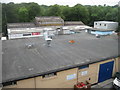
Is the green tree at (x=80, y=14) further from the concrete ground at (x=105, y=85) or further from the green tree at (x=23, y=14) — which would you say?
the concrete ground at (x=105, y=85)

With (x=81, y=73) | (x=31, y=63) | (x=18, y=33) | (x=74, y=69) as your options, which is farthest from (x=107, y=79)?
(x=18, y=33)

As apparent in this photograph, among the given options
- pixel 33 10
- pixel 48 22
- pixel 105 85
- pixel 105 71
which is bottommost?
pixel 105 85

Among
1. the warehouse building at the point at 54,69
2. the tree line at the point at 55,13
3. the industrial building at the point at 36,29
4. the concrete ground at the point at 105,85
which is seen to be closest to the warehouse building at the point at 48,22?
the industrial building at the point at 36,29

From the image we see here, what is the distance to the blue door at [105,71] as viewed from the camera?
8141 mm

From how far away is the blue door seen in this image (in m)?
8.14

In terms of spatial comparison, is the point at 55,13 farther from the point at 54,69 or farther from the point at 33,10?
the point at 54,69

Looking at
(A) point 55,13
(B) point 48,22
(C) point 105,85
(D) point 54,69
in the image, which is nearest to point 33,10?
(A) point 55,13

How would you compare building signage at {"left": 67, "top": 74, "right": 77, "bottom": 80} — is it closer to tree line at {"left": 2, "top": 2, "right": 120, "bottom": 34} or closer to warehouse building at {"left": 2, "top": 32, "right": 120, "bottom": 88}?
warehouse building at {"left": 2, "top": 32, "right": 120, "bottom": 88}

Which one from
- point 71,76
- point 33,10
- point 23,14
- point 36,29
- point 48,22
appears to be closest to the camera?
point 71,76

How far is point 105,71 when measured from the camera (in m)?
8.37

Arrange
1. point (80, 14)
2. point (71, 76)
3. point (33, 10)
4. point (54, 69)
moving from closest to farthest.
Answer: point (54, 69)
point (71, 76)
point (33, 10)
point (80, 14)

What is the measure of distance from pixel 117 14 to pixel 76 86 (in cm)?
3874

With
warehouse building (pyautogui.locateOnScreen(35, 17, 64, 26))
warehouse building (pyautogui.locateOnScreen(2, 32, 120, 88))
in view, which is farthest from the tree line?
warehouse building (pyautogui.locateOnScreen(2, 32, 120, 88))

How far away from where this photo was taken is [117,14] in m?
38.0
